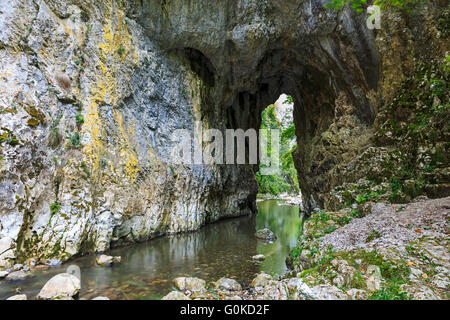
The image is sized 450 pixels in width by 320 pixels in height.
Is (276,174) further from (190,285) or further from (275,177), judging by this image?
(190,285)

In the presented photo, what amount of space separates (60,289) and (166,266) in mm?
3133

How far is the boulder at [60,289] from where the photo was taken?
5.01m

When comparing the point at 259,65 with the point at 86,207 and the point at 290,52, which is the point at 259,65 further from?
the point at 86,207

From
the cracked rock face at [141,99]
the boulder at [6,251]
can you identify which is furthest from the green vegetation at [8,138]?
the boulder at [6,251]

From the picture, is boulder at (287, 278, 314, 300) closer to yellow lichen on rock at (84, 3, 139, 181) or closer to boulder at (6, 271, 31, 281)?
boulder at (6, 271, 31, 281)

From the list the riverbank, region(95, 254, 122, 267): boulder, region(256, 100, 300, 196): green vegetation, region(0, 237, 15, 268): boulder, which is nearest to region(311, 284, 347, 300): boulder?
the riverbank

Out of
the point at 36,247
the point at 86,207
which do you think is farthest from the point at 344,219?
the point at 36,247

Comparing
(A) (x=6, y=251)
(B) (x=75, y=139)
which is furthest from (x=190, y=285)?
(B) (x=75, y=139)

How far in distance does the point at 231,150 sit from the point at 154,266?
508 inches

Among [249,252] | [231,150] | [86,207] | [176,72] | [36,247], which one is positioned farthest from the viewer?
[231,150]

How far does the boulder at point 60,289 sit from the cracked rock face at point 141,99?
7.20 feet

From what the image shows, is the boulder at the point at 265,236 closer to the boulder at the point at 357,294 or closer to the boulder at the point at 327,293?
the boulder at the point at 327,293

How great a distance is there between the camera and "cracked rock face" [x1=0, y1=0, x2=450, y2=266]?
7605 millimetres

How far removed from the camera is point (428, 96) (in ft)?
26.3
